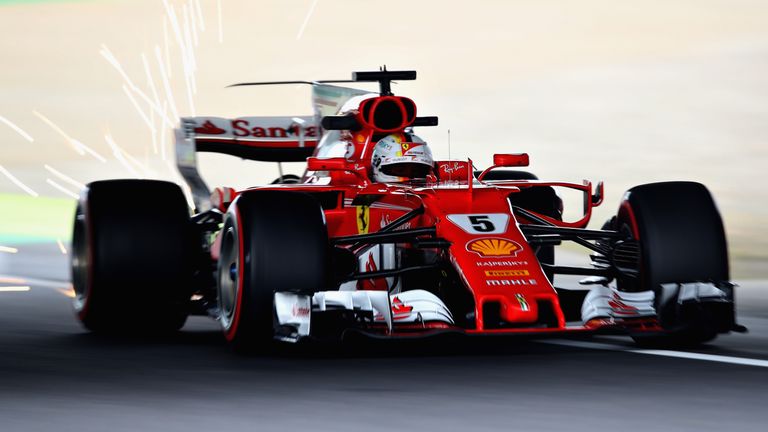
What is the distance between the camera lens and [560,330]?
9.11 m

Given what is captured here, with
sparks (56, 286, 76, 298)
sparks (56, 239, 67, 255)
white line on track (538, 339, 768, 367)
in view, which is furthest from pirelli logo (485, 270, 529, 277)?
sparks (56, 239, 67, 255)

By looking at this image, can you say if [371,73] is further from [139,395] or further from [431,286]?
[139,395]

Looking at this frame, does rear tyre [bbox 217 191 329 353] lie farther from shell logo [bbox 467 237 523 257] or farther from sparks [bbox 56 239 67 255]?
sparks [bbox 56 239 67 255]

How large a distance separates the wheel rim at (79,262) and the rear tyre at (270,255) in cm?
264

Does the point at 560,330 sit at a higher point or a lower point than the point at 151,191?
lower

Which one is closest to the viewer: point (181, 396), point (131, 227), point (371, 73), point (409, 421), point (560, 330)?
point (409, 421)

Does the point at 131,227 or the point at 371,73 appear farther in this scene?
the point at 371,73

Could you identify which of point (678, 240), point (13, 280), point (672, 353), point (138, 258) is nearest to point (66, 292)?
point (13, 280)

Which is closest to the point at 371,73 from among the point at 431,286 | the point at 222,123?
the point at 222,123

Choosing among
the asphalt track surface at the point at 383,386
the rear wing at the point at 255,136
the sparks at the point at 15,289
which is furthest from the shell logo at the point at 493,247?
the sparks at the point at 15,289

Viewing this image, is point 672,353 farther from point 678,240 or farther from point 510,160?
point 510,160

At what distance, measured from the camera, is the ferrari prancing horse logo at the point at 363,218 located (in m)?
11.0

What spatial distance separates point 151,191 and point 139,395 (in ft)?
12.8

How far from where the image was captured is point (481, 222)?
9.90 meters
